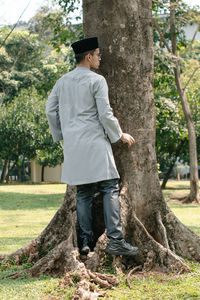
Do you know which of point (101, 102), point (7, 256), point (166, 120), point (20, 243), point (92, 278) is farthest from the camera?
point (166, 120)

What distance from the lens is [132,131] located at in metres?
5.80

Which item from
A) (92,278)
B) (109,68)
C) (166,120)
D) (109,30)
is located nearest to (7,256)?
(92,278)

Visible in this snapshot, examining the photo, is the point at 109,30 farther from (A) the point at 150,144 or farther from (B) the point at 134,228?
(B) the point at 134,228

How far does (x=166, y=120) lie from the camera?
877 inches

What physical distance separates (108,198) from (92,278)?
0.90 metres

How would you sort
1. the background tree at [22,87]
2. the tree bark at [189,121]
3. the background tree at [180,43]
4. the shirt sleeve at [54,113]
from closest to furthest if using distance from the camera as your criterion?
the shirt sleeve at [54,113] < the background tree at [180,43] < the tree bark at [189,121] < the background tree at [22,87]

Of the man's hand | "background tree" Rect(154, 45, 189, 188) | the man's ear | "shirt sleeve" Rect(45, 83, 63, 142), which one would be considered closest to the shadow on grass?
"background tree" Rect(154, 45, 189, 188)

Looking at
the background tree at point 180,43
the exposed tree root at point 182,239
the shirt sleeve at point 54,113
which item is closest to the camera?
the shirt sleeve at point 54,113

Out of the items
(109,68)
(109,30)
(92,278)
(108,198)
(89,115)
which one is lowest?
(92,278)

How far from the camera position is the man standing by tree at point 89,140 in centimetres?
516

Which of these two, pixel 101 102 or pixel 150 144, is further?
pixel 150 144

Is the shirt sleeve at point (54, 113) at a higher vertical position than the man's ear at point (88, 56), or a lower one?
lower

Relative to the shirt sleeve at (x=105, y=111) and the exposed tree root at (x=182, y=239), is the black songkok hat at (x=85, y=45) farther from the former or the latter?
the exposed tree root at (x=182, y=239)

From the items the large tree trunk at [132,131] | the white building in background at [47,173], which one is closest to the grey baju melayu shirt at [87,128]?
the large tree trunk at [132,131]
